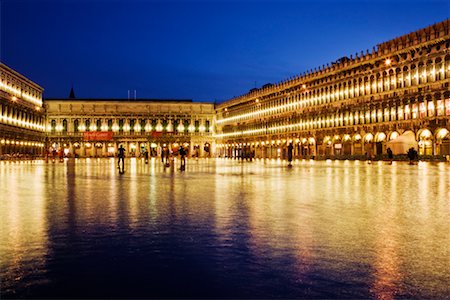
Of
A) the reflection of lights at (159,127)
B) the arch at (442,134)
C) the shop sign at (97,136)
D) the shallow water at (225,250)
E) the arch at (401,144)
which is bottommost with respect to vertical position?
the shallow water at (225,250)

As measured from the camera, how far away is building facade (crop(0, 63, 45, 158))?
84.6 metres

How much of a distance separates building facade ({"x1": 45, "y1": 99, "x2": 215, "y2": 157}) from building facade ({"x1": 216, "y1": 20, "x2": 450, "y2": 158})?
2769 centimetres

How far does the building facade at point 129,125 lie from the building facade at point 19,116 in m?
5.90

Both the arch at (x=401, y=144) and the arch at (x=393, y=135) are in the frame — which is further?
the arch at (x=393, y=135)

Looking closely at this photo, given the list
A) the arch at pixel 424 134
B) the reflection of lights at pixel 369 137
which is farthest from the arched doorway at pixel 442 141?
the reflection of lights at pixel 369 137

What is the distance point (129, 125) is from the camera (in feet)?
433

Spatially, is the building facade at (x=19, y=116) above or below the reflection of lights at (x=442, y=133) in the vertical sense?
above

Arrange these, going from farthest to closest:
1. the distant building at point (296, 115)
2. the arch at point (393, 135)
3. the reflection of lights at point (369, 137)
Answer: the reflection of lights at point (369, 137)
the arch at point (393, 135)
the distant building at point (296, 115)

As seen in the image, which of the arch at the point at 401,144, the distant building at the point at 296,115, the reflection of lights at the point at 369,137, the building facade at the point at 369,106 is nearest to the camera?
the arch at the point at 401,144

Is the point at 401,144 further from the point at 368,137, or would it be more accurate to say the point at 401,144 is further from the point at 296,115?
the point at 296,115

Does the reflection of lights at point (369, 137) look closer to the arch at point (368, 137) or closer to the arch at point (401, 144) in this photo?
the arch at point (368, 137)

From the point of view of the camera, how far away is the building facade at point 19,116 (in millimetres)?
84625

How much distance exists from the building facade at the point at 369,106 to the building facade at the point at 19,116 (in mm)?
40999

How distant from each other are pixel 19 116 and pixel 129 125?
125 feet
